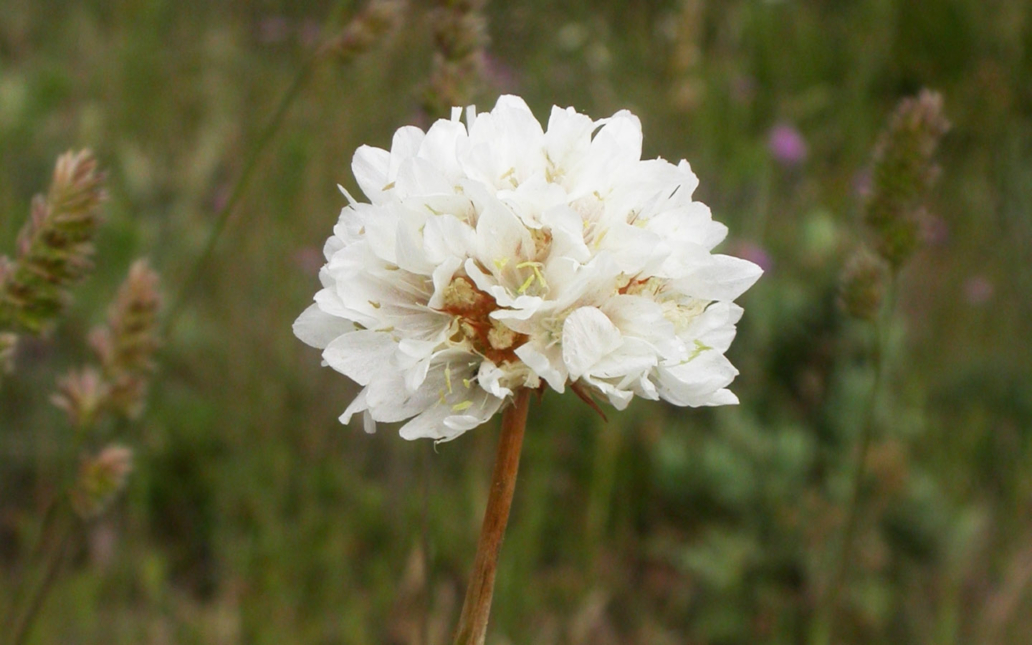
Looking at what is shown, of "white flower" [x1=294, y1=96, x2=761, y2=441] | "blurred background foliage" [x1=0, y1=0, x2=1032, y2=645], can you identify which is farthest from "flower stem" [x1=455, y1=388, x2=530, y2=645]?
"blurred background foliage" [x1=0, y1=0, x2=1032, y2=645]

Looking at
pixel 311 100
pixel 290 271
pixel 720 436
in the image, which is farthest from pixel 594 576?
pixel 311 100

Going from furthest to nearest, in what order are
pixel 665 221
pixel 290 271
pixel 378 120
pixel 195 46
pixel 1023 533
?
pixel 195 46 → pixel 378 120 → pixel 290 271 → pixel 1023 533 → pixel 665 221

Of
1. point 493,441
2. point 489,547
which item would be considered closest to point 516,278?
point 489,547

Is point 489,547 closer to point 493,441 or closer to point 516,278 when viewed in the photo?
point 516,278

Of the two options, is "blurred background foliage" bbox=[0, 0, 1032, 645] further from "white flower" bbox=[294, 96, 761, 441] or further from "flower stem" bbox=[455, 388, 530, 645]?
"flower stem" bbox=[455, 388, 530, 645]

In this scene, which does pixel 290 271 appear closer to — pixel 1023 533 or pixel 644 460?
pixel 644 460

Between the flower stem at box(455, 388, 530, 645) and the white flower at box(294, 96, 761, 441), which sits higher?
the white flower at box(294, 96, 761, 441)
